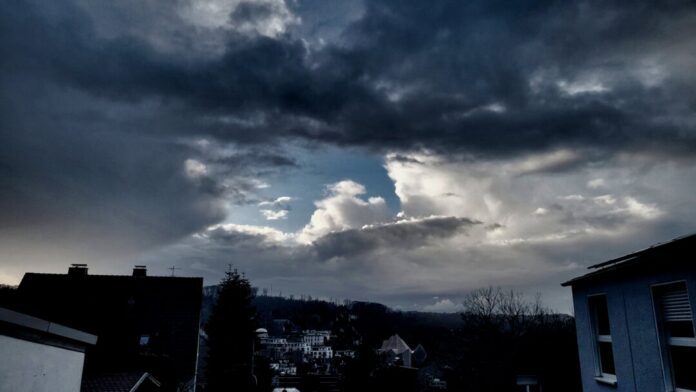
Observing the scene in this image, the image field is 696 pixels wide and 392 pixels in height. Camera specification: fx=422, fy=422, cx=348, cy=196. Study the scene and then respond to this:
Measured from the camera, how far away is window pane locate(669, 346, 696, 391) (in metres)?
6.52

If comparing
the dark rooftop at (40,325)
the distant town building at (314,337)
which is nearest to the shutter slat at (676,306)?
the dark rooftop at (40,325)

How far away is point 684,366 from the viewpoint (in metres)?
6.68

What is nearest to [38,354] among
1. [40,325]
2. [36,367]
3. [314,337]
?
[36,367]

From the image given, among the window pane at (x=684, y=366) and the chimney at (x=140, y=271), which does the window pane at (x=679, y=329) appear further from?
the chimney at (x=140, y=271)

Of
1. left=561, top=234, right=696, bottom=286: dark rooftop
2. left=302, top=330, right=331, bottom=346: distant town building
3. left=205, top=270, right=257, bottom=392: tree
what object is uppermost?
left=561, top=234, right=696, bottom=286: dark rooftop

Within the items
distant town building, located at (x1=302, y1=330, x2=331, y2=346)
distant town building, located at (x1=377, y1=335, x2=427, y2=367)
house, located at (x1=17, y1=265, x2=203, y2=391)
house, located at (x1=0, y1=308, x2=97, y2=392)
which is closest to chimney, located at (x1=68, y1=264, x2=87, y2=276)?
house, located at (x1=17, y1=265, x2=203, y2=391)

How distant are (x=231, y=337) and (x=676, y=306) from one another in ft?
102

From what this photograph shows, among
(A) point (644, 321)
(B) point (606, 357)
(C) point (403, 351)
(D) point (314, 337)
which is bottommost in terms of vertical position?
(D) point (314, 337)

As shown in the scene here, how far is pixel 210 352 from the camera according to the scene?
3219 centimetres

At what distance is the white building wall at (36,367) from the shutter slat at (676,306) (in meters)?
9.91

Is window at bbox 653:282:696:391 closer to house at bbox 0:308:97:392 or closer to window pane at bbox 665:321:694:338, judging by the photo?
window pane at bbox 665:321:694:338

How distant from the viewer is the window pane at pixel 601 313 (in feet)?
29.1

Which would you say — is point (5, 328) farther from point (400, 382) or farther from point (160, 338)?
point (400, 382)

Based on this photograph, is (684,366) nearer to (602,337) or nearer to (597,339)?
(602,337)
